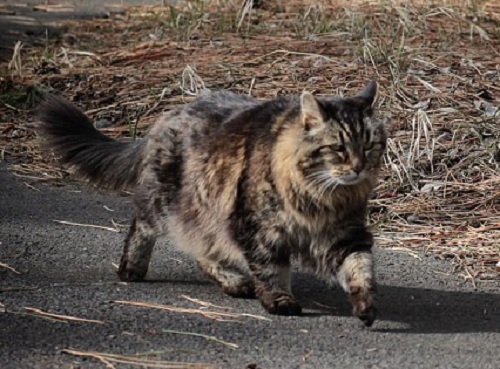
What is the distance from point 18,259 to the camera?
6195 mm

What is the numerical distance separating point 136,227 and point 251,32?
5344 mm

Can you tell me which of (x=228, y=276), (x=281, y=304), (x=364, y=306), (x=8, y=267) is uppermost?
(x=364, y=306)

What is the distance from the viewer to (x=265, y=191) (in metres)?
5.53

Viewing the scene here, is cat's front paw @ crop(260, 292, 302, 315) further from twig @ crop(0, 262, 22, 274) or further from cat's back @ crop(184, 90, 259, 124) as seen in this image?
twig @ crop(0, 262, 22, 274)

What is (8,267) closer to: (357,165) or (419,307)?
(357,165)

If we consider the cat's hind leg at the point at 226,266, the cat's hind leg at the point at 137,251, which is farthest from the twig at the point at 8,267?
the cat's hind leg at the point at 226,266

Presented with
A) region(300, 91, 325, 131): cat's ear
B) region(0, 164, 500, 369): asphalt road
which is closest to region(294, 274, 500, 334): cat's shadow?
region(0, 164, 500, 369): asphalt road

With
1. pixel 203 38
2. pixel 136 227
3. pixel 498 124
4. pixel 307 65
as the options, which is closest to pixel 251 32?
Answer: pixel 203 38

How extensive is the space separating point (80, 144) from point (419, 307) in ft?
7.01

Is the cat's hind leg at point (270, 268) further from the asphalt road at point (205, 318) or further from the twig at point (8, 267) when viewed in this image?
the twig at point (8, 267)

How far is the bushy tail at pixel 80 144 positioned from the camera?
21.1 ft

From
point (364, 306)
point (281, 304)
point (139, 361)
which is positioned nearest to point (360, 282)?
point (364, 306)

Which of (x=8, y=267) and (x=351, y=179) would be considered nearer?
(x=351, y=179)

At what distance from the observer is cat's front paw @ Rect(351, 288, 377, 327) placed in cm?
516
